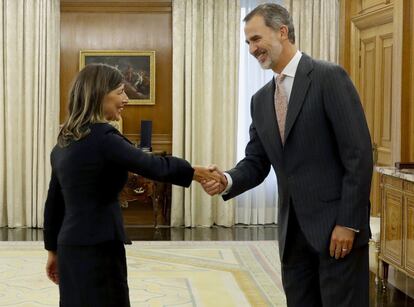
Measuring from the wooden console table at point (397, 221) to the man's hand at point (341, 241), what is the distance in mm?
2761

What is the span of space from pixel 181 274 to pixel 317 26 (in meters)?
4.28

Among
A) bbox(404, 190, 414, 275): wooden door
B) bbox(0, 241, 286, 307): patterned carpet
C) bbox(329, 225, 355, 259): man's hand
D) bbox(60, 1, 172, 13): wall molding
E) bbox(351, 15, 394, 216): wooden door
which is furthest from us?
bbox(60, 1, 172, 13): wall molding

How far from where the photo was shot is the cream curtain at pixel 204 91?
9.13 m

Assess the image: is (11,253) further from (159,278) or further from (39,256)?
(159,278)

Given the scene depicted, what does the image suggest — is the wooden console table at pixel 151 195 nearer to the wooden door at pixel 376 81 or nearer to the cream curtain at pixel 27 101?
the cream curtain at pixel 27 101

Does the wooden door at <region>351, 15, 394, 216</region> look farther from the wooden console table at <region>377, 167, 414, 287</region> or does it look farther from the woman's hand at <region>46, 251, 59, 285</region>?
the woman's hand at <region>46, 251, 59, 285</region>

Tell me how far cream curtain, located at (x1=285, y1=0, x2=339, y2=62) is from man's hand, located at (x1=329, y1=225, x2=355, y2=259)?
6.70 meters

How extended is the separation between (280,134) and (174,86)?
6323 mm

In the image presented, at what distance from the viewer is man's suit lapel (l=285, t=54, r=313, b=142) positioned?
2.83m

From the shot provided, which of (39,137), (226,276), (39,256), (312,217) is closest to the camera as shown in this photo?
(312,217)

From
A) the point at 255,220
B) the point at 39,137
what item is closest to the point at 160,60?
the point at 39,137

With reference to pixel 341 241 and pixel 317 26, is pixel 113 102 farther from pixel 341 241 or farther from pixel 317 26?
pixel 317 26

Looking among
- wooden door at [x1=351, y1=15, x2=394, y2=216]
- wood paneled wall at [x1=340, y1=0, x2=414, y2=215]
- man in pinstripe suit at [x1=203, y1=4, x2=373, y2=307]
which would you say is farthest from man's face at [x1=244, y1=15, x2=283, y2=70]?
wooden door at [x1=351, y1=15, x2=394, y2=216]

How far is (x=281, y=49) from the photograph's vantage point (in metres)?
2.92
